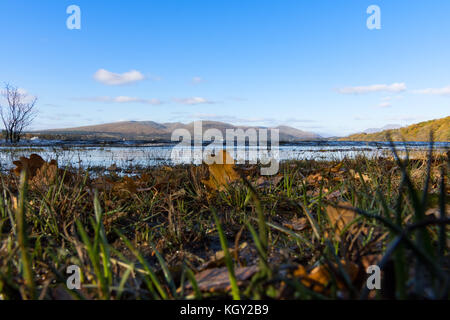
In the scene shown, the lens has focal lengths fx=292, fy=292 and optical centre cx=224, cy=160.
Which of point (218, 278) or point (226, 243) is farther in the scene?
point (218, 278)

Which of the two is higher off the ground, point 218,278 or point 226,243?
point 226,243

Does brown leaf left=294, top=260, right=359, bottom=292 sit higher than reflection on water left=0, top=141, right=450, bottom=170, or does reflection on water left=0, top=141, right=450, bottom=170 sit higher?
reflection on water left=0, top=141, right=450, bottom=170

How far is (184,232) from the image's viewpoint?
1.54 m

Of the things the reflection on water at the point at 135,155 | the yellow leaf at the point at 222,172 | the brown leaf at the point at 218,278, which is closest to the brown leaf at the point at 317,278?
the brown leaf at the point at 218,278

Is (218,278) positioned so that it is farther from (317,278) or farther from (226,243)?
(317,278)

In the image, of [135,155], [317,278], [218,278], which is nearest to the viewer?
[317,278]

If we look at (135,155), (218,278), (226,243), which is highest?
(135,155)

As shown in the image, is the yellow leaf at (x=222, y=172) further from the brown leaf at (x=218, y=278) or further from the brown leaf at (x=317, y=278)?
the brown leaf at (x=317, y=278)

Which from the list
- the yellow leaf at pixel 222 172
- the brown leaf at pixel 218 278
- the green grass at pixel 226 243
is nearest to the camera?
the green grass at pixel 226 243

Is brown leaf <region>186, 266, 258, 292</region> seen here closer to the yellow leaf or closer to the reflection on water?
the yellow leaf

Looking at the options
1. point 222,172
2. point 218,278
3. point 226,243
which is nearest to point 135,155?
point 222,172

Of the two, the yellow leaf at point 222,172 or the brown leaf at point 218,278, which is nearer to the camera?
the brown leaf at point 218,278

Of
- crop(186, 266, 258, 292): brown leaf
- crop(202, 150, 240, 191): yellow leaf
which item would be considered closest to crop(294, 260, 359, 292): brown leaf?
crop(186, 266, 258, 292): brown leaf

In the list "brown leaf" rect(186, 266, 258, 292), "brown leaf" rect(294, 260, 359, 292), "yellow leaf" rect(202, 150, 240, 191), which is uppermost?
"yellow leaf" rect(202, 150, 240, 191)
